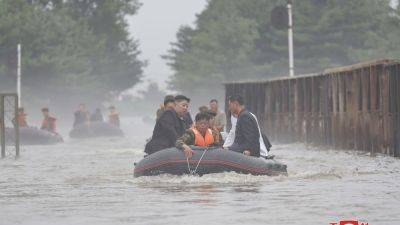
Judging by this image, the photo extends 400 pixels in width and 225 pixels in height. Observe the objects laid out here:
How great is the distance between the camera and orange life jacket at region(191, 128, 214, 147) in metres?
22.5

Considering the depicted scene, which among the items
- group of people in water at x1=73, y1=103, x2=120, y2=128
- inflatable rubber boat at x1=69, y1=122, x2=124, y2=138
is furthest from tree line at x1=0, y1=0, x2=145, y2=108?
inflatable rubber boat at x1=69, y1=122, x2=124, y2=138

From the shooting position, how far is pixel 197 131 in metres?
22.5

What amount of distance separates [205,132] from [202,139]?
0.51 ft

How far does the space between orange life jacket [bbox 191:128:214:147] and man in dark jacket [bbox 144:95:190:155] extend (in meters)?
0.58

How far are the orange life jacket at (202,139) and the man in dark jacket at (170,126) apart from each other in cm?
58

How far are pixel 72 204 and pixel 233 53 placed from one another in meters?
89.3

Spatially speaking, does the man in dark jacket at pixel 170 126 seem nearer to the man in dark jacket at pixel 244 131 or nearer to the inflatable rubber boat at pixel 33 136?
the man in dark jacket at pixel 244 131

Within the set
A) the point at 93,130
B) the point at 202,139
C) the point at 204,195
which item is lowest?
the point at 204,195

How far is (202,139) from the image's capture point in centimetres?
2256

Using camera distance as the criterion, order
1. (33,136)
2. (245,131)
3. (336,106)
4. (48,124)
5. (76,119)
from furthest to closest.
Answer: (76,119)
(48,124)
(33,136)
(336,106)
(245,131)

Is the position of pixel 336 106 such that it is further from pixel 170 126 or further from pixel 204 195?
pixel 204 195

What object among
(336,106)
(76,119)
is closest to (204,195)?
(336,106)

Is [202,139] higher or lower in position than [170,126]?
lower

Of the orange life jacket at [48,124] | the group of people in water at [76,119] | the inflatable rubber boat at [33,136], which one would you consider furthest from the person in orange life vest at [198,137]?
the orange life jacket at [48,124]
